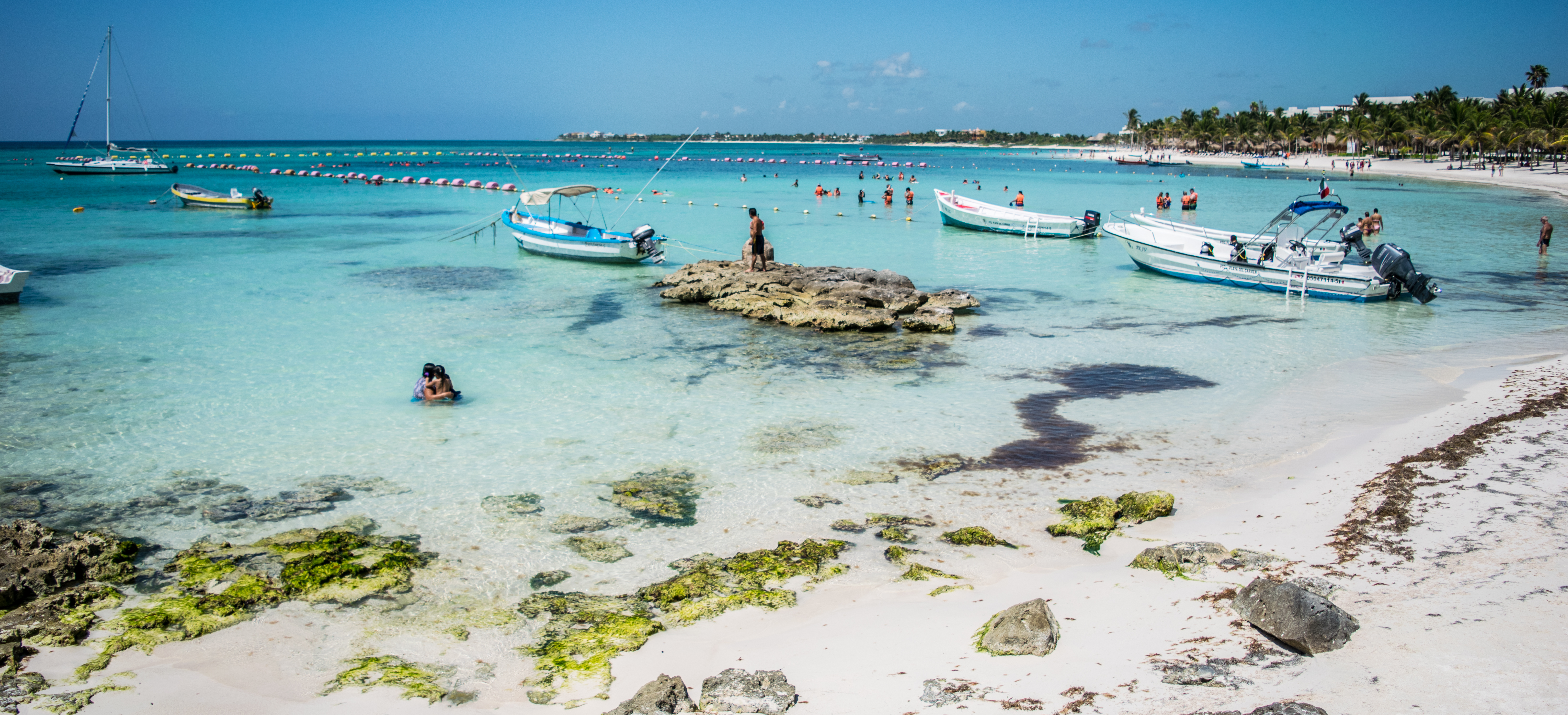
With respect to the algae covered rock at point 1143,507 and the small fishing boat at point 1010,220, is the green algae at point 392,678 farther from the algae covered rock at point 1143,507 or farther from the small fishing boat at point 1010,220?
the small fishing boat at point 1010,220

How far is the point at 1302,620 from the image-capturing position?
5.08m

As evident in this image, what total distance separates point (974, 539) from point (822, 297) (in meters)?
11.2

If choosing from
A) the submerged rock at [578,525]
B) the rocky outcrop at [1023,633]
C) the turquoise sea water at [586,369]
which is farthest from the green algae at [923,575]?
the submerged rock at [578,525]

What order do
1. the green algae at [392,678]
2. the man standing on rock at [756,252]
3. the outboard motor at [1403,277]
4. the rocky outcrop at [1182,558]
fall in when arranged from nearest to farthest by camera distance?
the green algae at [392,678] → the rocky outcrop at [1182,558] → the outboard motor at [1403,277] → the man standing on rock at [756,252]

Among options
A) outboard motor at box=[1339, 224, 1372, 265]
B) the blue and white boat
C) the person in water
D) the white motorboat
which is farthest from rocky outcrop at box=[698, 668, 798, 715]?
outboard motor at box=[1339, 224, 1372, 265]

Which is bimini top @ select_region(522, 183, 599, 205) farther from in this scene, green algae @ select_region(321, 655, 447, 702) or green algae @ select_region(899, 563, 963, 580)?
green algae @ select_region(321, 655, 447, 702)

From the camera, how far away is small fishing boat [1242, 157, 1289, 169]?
94.0 m

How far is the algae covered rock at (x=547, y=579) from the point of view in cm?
715

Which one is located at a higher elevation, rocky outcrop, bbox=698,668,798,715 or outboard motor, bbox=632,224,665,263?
outboard motor, bbox=632,224,665,263

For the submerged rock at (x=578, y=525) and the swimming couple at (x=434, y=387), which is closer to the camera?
the submerged rock at (x=578, y=525)

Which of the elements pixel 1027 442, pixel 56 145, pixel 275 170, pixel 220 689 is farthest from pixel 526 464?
pixel 56 145

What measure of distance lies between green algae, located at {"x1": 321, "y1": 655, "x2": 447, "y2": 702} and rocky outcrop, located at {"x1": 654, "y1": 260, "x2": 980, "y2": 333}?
1198cm

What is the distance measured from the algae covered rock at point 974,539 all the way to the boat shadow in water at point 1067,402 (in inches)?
75.9

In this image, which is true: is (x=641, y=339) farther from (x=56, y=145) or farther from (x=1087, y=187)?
(x=56, y=145)
